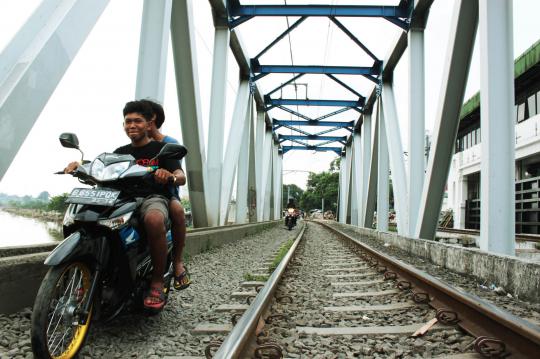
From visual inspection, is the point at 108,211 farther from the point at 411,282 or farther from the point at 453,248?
the point at 453,248

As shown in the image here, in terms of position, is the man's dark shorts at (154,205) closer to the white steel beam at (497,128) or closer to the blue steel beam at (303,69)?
the white steel beam at (497,128)

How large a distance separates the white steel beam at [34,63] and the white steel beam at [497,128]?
452cm

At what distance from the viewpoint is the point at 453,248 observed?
524 centimetres

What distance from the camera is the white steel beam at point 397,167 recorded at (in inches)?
397

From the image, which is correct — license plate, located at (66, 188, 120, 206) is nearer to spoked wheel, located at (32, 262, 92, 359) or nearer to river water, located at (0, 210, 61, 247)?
spoked wheel, located at (32, 262, 92, 359)

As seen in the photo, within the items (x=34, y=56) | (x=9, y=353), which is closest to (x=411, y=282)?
(x=9, y=353)

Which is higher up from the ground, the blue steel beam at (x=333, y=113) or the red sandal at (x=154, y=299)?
the blue steel beam at (x=333, y=113)

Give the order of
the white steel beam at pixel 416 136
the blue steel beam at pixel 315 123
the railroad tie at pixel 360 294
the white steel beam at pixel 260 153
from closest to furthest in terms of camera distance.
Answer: the railroad tie at pixel 360 294
the white steel beam at pixel 416 136
the white steel beam at pixel 260 153
the blue steel beam at pixel 315 123

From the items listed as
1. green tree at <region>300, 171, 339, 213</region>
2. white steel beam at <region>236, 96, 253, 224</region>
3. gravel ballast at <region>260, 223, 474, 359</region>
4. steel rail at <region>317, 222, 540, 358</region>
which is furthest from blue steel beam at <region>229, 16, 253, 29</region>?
green tree at <region>300, 171, 339, 213</region>

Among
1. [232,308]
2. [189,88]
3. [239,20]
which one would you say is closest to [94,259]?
[232,308]

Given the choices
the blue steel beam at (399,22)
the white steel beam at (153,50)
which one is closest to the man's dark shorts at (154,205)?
the white steel beam at (153,50)

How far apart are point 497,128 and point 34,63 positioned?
480 cm

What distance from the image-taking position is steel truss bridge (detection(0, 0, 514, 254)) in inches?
134

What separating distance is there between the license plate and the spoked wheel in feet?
1.02
